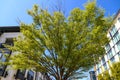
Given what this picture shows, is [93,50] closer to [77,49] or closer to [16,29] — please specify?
[77,49]

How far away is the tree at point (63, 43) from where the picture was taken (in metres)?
7.13

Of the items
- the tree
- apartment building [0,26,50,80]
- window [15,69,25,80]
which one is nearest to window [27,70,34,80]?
apartment building [0,26,50,80]

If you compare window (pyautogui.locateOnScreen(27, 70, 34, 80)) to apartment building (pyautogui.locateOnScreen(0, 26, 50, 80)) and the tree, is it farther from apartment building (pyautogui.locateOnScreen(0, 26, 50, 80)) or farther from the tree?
the tree

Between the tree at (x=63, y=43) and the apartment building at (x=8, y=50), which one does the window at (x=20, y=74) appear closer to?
the apartment building at (x=8, y=50)

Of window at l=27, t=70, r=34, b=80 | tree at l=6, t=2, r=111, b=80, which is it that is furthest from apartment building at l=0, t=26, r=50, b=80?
tree at l=6, t=2, r=111, b=80

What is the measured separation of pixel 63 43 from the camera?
7.23m

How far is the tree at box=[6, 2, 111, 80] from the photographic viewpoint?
7.13 metres

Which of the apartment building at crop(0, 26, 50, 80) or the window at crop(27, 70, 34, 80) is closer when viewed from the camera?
the apartment building at crop(0, 26, 50, 80)

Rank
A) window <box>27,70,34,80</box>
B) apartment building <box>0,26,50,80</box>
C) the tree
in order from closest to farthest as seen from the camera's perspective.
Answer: the tree
apartment building <box>0,26,50,80</box>
window <box>27,70,34,80</box>

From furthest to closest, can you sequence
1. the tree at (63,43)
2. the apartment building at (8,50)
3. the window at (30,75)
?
the window at (30,75), the apartment building at (8,50), the tree at (63,43)

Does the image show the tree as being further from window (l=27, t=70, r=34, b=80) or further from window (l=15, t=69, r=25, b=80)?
window (l=27, t=70, r=34, b=80)

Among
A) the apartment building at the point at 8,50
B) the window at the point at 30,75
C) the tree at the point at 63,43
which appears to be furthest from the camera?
the window at the point at 30,75

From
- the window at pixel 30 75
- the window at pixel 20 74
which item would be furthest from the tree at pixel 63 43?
the window at pixel 30 75

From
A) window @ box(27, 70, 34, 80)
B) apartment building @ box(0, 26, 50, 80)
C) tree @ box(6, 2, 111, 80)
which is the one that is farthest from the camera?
window @ box(27, 70, 34, 80)
